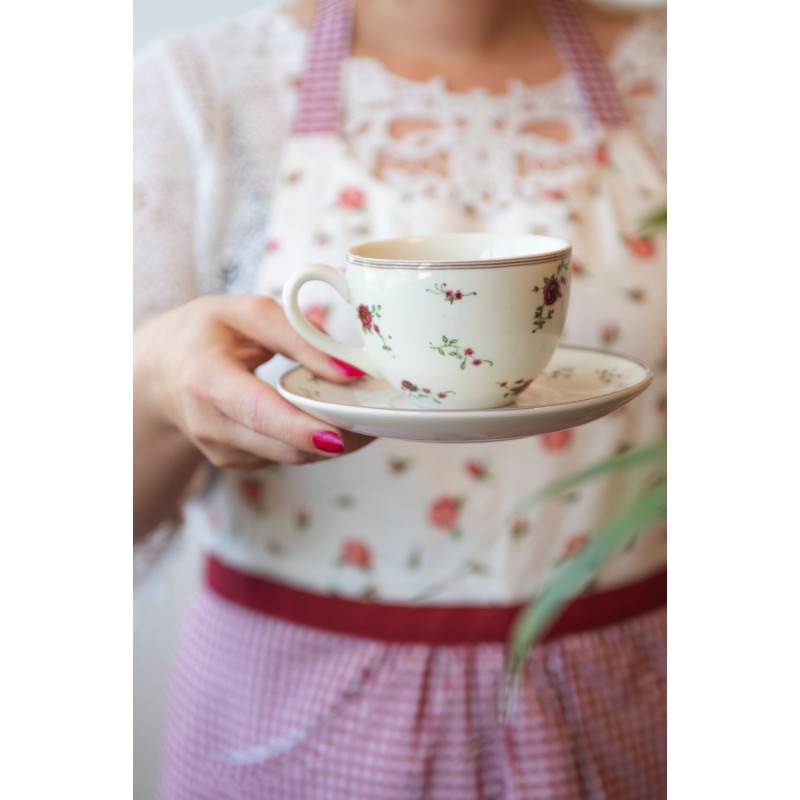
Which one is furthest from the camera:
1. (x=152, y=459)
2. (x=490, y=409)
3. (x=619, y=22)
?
(x=619, y=22)

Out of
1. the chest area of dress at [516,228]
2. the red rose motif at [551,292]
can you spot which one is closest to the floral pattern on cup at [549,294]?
the red rose motif at [551,292]

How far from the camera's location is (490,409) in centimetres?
24

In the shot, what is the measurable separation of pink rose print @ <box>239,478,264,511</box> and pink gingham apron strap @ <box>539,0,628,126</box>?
0.26m

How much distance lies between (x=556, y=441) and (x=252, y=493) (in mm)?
159

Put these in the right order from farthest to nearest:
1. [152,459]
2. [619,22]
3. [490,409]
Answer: [619,22]
[152,459]
[490,409]

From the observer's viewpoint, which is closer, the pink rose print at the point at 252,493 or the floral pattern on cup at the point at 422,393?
the floral pattern on cup at the point at 422,393

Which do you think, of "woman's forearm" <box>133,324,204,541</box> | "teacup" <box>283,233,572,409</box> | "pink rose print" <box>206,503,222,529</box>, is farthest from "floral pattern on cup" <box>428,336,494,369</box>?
"pink rose print" <box>206,503,222,529</box>

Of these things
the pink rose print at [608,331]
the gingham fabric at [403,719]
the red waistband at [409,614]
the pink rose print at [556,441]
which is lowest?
the gingham fabric at [403,719]

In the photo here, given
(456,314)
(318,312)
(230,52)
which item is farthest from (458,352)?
(230,52)

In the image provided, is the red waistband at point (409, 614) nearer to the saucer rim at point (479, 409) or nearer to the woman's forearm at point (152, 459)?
the woman's forearm at point (152, 459)

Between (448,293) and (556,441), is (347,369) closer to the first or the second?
(448,293)

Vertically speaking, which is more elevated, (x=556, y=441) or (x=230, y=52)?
(x=230, y=52)

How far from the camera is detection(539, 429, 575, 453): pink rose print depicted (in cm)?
43

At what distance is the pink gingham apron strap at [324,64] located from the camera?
0.43 m
